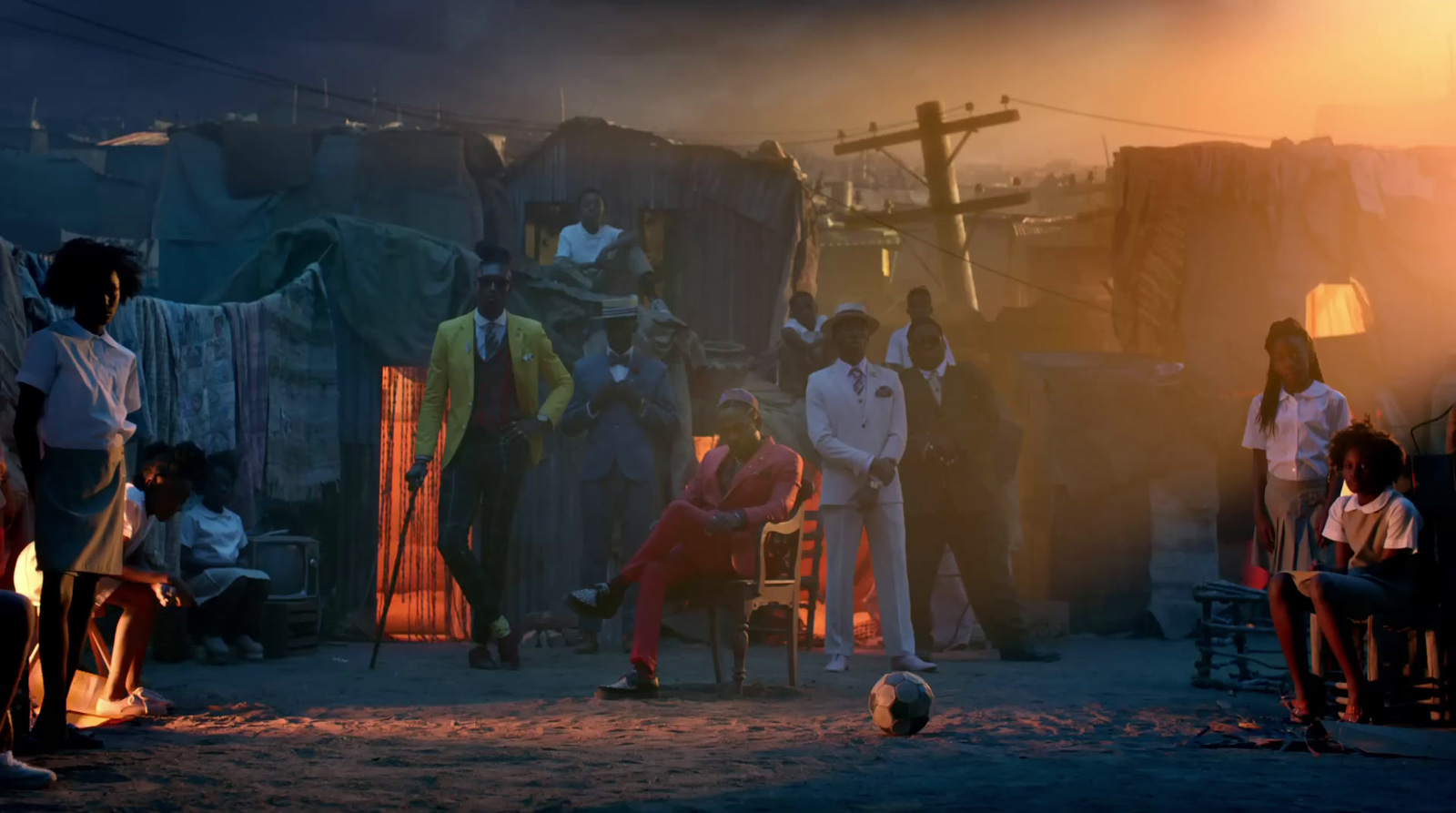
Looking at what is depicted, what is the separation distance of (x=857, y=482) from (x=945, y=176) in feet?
56.3

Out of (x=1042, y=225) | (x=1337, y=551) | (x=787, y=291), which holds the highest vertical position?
(x=1042, y=225)

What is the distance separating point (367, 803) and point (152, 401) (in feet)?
21.9

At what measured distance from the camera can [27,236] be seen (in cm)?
2380

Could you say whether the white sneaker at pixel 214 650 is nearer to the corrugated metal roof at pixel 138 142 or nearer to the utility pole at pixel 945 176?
the utility pole at pixel 945 176

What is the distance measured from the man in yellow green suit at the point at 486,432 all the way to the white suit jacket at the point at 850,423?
1.64 metres

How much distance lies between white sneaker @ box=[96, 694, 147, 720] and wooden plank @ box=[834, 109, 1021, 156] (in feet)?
62.4

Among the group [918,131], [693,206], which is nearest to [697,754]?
[693,206]

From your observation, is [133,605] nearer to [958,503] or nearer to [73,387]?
[73,387]

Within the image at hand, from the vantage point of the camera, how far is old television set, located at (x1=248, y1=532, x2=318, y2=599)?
10594 mm

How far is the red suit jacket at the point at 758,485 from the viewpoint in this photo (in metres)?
7.96

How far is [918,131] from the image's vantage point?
992 inches

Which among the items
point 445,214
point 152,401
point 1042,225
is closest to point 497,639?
point 152,401

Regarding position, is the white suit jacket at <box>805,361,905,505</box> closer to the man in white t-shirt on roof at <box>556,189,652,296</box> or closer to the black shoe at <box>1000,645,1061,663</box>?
the black shoe at <box>1000,645,1061,663</box>

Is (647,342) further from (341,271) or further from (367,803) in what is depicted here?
(367,803)
